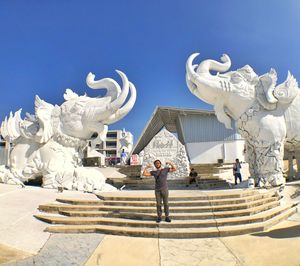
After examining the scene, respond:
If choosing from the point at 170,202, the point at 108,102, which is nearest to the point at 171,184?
the point at 108,102

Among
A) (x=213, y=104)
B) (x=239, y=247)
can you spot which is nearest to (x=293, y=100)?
(x=213, y=104)

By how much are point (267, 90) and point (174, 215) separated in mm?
4584

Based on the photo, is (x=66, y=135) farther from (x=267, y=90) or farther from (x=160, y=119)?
(x=160, y=119)

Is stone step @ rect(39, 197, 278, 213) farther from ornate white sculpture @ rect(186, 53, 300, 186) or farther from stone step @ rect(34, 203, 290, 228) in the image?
ornate white sculpture @ rect(186, 53, 300, 186)

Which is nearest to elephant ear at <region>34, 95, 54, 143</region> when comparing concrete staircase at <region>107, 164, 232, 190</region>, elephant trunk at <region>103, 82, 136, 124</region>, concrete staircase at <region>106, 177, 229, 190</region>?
elephant trunk at <region>103, 82, 136, 124</region>

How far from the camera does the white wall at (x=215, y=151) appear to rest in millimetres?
29422

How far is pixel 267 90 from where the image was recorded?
8016 millimetres

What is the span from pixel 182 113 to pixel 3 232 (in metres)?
28.3

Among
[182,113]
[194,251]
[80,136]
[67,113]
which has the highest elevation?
[182,113]

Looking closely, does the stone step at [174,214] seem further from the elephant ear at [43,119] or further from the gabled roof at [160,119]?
the gabled roof at [160,119]

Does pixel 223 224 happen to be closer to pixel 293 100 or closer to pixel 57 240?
pixel 57 240

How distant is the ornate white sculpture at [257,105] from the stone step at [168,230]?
2.98 meters

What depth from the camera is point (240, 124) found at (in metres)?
8.28

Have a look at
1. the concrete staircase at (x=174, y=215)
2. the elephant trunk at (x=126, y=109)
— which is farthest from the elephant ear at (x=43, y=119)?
the concrete staircase at (x=174, y=215)
